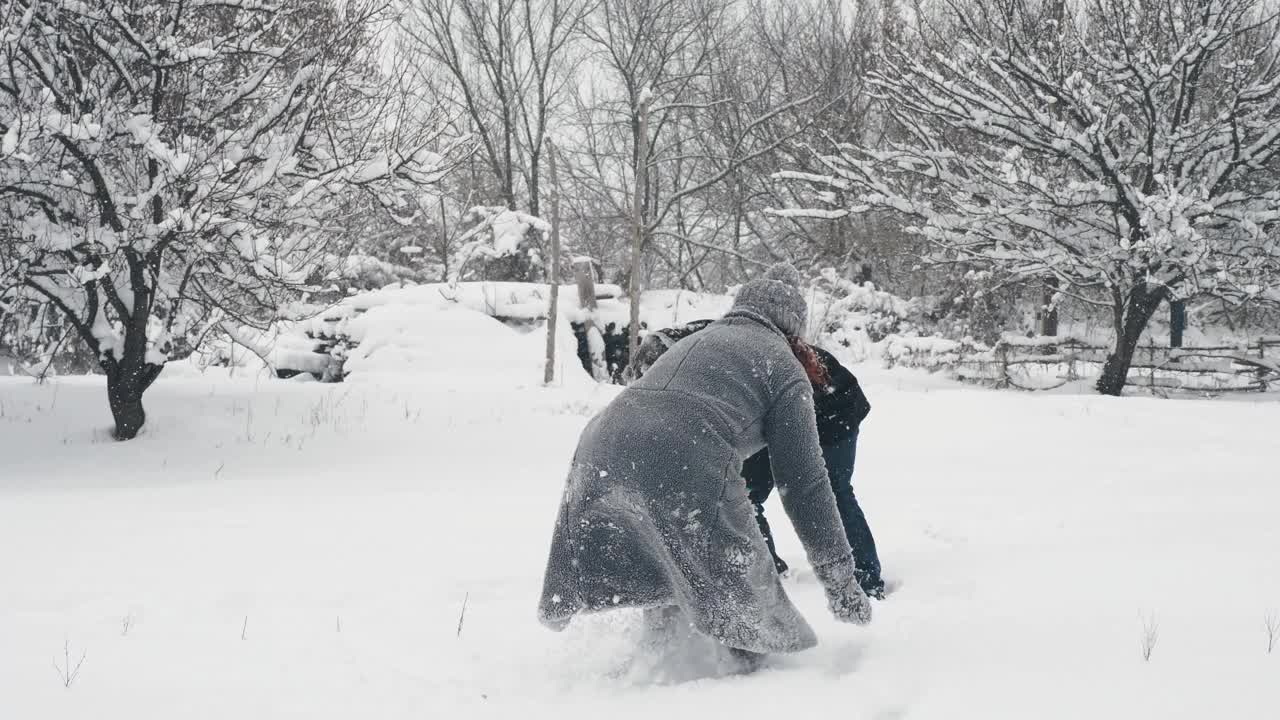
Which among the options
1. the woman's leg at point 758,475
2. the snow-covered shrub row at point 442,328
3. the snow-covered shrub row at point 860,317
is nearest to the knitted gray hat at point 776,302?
the woman's leg at point 758,475

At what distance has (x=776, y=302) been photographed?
117 inches

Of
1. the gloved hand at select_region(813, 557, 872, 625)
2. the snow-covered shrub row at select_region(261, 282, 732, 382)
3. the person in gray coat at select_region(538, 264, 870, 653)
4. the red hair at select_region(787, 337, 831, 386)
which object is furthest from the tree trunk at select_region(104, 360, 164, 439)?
the gloved hand at select_region(813, 557, 872, 625)

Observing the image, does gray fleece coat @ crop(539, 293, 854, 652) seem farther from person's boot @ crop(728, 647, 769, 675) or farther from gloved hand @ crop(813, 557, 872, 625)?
person's boot @ crop(728, 647, 769, 675)

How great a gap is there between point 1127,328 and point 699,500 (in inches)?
470

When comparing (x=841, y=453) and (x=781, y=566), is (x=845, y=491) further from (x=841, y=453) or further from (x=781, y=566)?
(x=781, y=566)

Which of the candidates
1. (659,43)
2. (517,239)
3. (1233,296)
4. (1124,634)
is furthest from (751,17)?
(1124,634)

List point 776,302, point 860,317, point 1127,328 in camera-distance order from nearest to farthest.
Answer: point 776,302 < point 1127,328 < point 860,317

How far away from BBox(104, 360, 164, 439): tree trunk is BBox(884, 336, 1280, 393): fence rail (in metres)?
12.3

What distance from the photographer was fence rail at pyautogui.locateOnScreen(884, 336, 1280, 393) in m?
13.5

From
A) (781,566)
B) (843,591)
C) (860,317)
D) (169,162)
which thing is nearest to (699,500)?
(843,591)

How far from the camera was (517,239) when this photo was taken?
2023 cm

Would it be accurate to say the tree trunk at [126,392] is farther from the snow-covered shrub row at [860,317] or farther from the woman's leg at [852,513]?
the snow-covered shrub row at [860,317]

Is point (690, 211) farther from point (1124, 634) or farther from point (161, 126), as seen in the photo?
point (1124, 634)

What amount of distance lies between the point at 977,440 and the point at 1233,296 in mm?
6270
